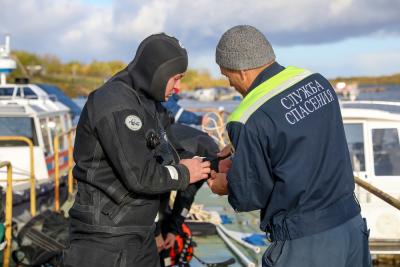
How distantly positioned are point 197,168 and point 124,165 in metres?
0.48

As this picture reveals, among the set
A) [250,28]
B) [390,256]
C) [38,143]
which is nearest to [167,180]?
[250,28]

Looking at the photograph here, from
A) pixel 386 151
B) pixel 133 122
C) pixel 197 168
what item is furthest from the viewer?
pixel 386 151

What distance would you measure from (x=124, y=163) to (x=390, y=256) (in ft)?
17.4

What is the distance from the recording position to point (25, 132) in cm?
1119

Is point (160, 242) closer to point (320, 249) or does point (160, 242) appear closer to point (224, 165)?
point (224, 165)

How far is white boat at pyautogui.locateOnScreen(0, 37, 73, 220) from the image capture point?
10.5 metres

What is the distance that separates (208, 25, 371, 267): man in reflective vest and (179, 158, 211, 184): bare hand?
0.39m

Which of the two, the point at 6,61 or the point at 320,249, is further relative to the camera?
the point at 6,61

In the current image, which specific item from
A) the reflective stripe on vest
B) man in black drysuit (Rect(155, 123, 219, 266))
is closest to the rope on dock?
man in black drysuit (Rect(155, 123, 219, 266))

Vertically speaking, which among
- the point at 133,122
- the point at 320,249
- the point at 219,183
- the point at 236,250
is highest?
the point at 133,122

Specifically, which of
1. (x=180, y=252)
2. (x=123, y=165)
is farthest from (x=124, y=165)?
(x=180, y=252)

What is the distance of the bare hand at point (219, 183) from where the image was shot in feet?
10.1

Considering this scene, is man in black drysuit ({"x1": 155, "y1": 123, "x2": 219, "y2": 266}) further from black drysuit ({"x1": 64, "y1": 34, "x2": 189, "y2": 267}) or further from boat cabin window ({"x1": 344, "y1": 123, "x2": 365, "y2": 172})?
boat cabin window ({"x1": 344, "y1": 123, "x2": 365, "y2": 172})

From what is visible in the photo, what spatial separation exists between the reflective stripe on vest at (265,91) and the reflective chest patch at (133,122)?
18.1 inches
